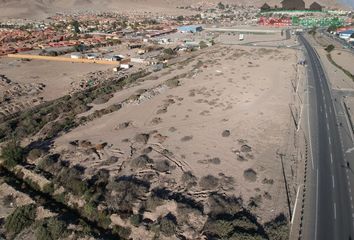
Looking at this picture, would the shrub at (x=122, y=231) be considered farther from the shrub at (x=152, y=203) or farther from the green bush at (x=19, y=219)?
the green bush at (x=19, y=219)

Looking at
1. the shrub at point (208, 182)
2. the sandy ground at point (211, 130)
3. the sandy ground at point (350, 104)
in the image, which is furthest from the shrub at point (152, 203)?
the sandy ground at point (350, 104)

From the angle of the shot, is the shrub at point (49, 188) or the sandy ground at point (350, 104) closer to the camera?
the shrub at point (49, 188)

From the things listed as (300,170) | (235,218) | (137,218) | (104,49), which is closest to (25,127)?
(137,218)

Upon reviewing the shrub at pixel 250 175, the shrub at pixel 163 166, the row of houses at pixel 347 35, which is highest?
the row of houses at pixel 347 35

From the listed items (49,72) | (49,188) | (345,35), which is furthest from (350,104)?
(345,35)

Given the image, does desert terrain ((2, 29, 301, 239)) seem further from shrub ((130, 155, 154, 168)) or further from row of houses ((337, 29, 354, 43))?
row of houses ((337, 29, 354, 43))

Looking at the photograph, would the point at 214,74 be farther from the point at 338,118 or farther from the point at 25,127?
the point at 25,127

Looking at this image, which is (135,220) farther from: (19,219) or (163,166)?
(19,219)
